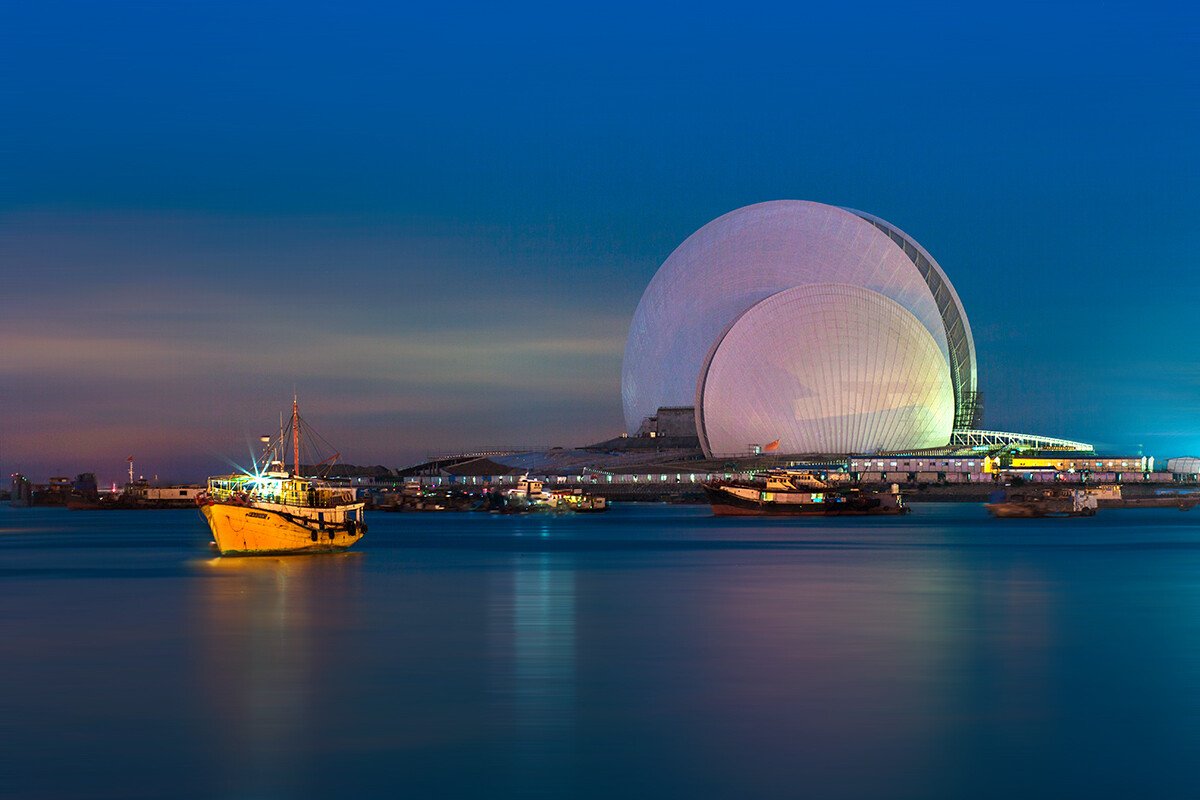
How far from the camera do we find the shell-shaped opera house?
105 metres

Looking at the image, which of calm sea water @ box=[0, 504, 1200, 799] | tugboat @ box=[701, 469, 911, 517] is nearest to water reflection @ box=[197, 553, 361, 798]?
calm sea water @ box=[0, 504, 1200, 799]

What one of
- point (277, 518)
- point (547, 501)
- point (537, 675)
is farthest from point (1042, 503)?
point (537, 675)

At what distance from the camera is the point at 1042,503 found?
9775 centimetres

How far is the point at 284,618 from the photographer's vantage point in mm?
33281

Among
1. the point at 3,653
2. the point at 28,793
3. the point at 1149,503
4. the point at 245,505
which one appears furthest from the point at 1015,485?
the point at 28,793

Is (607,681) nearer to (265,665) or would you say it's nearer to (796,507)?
(265,665)

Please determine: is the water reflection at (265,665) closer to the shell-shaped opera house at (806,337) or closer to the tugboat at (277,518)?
the tugboat at (277,518)

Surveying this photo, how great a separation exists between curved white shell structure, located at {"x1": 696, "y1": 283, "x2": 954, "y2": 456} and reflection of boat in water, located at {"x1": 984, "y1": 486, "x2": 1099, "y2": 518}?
11.7 meters

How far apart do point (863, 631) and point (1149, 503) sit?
301ft

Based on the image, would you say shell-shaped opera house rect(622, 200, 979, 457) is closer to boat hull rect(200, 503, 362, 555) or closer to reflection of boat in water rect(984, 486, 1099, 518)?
reflection of boat in water rect(984, 486, 1099, 518)

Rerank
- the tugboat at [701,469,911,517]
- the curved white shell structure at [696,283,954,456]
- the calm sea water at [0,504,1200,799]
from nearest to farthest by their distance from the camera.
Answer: the calm sea water at [0,504,1200,799]
the tugboat at [701,469,911,517]
the curved white shell structure at [696,283,954,456]

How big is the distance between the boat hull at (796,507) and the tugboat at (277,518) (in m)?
37.5

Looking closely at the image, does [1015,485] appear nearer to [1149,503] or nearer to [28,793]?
[1149,503]

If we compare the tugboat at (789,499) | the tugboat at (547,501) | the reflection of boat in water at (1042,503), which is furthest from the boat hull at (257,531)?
the reflection of boat in water at (1042,503)
